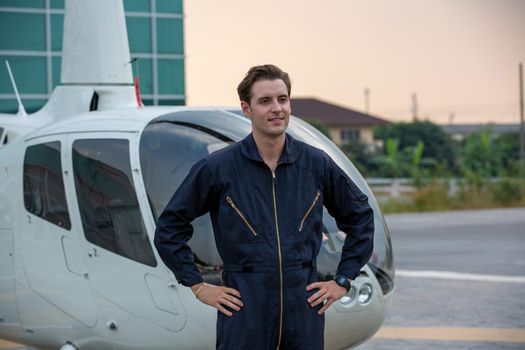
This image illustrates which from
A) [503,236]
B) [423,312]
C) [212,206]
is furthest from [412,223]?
[212,206]

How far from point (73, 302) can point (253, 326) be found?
2.70m

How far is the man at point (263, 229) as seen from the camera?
14.0ft

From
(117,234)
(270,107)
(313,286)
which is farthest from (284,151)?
(117,234)

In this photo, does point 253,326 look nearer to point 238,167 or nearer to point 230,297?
point 230,297

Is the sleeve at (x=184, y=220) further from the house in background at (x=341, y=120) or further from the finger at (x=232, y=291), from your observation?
the house in background at (x=341, y=120)

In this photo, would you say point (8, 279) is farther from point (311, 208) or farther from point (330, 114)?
point (330, 114)

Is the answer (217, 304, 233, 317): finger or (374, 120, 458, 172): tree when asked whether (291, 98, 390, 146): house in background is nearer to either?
(374, 120, 458, 172): tree

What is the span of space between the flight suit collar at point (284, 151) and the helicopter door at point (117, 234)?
200 cm

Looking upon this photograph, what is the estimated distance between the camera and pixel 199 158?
655cm

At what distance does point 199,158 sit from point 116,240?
683mm

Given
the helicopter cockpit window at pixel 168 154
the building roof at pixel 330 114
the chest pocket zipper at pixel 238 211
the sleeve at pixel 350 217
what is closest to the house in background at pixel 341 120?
the building roof at pixel 330 114

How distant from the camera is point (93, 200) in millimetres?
6723

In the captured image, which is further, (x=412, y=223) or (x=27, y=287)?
(x=412, y=223)

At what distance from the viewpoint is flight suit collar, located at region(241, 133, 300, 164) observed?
14.2ft
